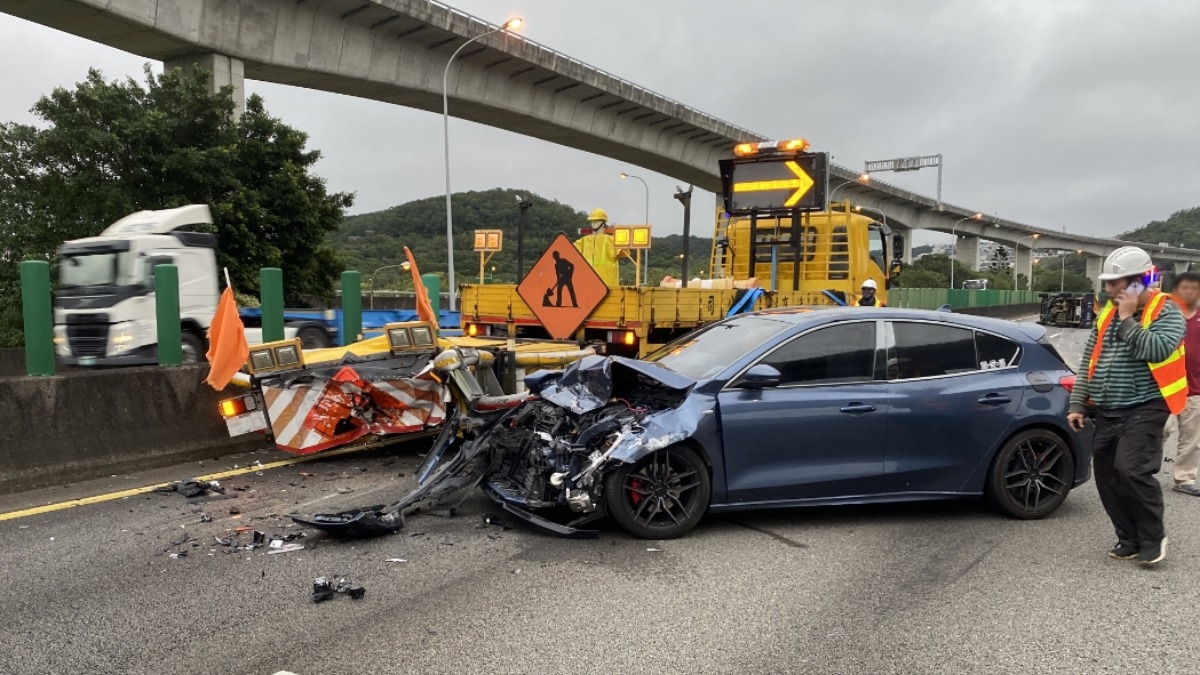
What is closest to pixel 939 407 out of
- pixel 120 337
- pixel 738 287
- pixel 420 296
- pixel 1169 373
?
pixel 1169 373

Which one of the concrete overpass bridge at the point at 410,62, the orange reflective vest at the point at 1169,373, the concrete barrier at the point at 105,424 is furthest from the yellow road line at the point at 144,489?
the concrete overpass bridge at the point at 410,62

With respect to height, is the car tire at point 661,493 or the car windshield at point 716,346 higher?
the car windshield at point 716,346

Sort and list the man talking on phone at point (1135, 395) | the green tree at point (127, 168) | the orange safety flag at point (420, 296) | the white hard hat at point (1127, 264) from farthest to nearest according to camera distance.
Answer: the green tree at point (127, 168), the orange safety flag at point (420, 296), the white hard hat at point (1127, 264), the man talking on phone at point (1135, 395)

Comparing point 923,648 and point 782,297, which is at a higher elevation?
point 782,297

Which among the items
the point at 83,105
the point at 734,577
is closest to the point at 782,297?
the point at 734,577

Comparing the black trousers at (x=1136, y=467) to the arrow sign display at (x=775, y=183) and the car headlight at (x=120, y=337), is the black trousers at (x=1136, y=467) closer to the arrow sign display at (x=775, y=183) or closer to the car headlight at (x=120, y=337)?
the arrow sign display at (x=775, y=183)

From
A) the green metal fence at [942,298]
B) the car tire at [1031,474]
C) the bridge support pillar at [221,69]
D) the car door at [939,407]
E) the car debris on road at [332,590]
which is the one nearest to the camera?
the car debris on road at [332,590]

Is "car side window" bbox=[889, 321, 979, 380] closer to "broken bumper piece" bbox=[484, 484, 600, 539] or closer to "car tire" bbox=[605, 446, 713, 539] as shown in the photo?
"car tire" bbox=[605, 446, 713, 539]

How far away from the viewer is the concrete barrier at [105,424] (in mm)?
6328

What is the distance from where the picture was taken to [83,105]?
18781mm

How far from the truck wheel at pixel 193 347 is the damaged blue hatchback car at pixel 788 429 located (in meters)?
8.13

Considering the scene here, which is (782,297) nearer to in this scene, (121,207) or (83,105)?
(121,207)

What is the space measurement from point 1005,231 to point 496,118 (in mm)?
70632

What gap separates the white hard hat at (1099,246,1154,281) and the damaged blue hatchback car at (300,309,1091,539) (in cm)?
112
